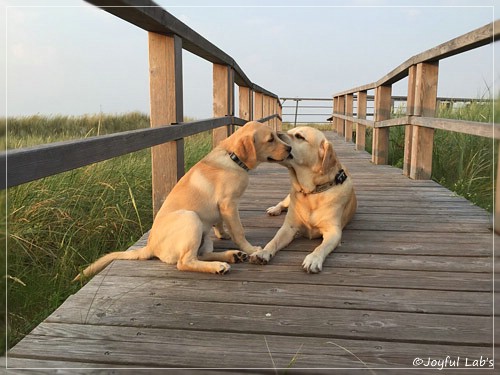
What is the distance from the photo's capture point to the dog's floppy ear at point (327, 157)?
314 cm

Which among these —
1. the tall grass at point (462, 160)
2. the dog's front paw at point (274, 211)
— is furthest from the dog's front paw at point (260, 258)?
the tall grass at point (462, 160)

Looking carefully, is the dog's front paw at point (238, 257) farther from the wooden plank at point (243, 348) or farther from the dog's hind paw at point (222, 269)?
the wooden plank at point (243, 348)

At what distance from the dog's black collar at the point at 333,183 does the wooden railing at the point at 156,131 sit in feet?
3.71

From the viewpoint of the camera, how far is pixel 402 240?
3.08 metres

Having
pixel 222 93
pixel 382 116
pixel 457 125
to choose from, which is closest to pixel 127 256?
pixel 457 125

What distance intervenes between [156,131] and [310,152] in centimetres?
108

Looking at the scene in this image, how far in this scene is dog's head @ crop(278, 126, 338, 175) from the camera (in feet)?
10.4

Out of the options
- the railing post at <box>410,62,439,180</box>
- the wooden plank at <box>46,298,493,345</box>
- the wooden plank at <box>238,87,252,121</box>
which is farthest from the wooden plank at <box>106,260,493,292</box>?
the wooden plank at <box>238,87,252,121</box>

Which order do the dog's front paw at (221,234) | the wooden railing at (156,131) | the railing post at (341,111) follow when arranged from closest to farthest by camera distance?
the wooden railing at (156,131) < the dog's front paw at (221,234) < the railing post at (341,111)

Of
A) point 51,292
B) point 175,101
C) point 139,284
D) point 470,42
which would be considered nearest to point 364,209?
point 470,42

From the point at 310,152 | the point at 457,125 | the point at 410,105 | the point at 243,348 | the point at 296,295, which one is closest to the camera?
the point at 243,348

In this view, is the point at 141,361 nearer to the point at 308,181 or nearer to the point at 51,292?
the point at 51,292

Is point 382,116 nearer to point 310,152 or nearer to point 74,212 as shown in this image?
point 310,152

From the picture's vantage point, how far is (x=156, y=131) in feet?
9.98
